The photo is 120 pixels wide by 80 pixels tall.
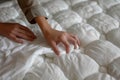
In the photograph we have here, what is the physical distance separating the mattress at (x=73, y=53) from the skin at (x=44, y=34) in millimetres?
24

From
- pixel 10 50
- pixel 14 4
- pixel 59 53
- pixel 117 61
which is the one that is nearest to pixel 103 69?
pixel 117 61

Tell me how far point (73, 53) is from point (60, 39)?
84mm

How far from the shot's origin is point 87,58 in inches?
34.3

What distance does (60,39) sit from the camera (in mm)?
921

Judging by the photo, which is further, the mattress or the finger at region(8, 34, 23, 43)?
the finger at region(8, 34, 23, 43)

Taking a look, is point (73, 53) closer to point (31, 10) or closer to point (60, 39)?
point (60, 39)

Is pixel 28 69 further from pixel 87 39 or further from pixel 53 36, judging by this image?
pixel 87 39

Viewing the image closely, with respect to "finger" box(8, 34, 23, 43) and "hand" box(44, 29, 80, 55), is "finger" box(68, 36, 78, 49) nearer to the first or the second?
"hand" box(44, 29, 80, 55)

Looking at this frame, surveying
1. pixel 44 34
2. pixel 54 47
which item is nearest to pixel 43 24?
pixel 44 34

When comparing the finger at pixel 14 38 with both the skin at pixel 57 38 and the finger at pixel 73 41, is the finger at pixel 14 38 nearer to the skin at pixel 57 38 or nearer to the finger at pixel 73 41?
the skin at pixel 57 38

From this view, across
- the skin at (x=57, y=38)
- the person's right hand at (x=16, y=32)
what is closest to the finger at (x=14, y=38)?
the person's right hand at (x=16, y=32)

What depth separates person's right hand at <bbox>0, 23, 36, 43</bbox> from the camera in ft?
3.26

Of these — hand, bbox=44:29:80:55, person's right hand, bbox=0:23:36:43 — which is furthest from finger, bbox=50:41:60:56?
person's right hand, bbox=0:23:36:43

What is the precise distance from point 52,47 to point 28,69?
148mm
